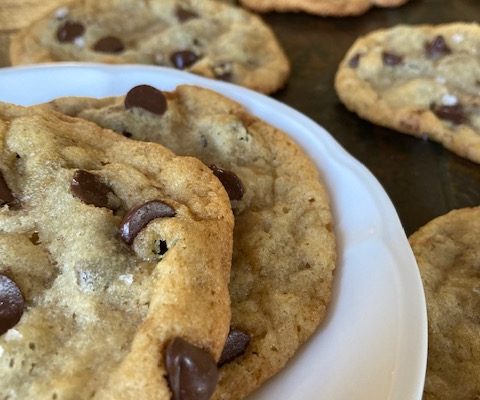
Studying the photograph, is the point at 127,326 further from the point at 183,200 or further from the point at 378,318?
the point at 378,318

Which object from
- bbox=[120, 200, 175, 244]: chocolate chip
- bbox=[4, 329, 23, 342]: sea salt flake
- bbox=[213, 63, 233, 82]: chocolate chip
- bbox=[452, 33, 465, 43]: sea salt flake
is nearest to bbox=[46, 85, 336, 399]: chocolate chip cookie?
bbox=[120, 200, 175, 244]: chocolate chip

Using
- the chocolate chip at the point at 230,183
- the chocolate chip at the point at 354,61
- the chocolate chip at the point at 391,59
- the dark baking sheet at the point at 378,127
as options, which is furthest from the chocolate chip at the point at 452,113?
the chocolate chip at the point at 230,183

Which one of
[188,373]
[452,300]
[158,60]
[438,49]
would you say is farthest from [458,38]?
[188,373]

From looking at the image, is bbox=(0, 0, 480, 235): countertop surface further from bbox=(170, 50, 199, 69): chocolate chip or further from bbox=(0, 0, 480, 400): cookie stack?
bbox=(170, 50, 199, 69): chocolate chip

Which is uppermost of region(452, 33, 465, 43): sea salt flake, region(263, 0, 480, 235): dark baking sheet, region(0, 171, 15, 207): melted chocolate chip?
region(0, 171, 15, 207): melted chocolate chip

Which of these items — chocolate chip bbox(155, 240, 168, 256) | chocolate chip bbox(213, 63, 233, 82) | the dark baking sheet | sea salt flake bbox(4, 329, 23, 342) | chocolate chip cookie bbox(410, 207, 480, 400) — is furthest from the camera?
chocolate chip bbox(213, 63, 233, 82)

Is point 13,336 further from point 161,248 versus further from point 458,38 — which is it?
point 458,38

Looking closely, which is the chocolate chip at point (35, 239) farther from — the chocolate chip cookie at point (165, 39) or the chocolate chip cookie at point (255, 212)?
the chocolate chip cookie at point (165, 39)
